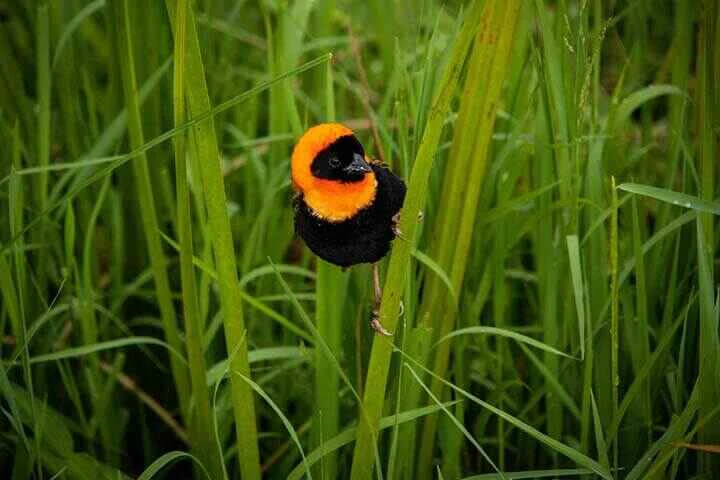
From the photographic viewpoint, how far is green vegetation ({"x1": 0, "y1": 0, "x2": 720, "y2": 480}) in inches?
46.5

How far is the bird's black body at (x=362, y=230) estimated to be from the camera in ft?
4.20

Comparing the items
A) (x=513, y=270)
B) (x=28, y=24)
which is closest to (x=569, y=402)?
(x=513, y=270)

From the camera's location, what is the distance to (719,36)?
1.20 m

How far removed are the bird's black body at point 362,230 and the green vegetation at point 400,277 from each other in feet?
0.17

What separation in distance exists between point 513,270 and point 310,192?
0.54 metres

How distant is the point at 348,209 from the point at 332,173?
8 centimetres

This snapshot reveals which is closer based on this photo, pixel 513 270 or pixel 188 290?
pixel 188 290

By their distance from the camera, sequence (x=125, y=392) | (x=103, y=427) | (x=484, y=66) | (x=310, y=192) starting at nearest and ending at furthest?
(x=484, y=66)
(x=310, y=192)
(x=103, y=427)
(x=125, y=392)

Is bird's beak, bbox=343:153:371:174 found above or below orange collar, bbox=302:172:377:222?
above

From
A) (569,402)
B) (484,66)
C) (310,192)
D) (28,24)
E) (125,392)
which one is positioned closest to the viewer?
(484,66)

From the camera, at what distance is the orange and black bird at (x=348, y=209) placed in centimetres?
126

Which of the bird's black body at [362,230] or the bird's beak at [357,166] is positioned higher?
the bird's beak at [357,166]

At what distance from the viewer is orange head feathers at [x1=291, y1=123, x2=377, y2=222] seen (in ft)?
3.96

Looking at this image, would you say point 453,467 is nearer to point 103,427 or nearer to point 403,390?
point 403,390
